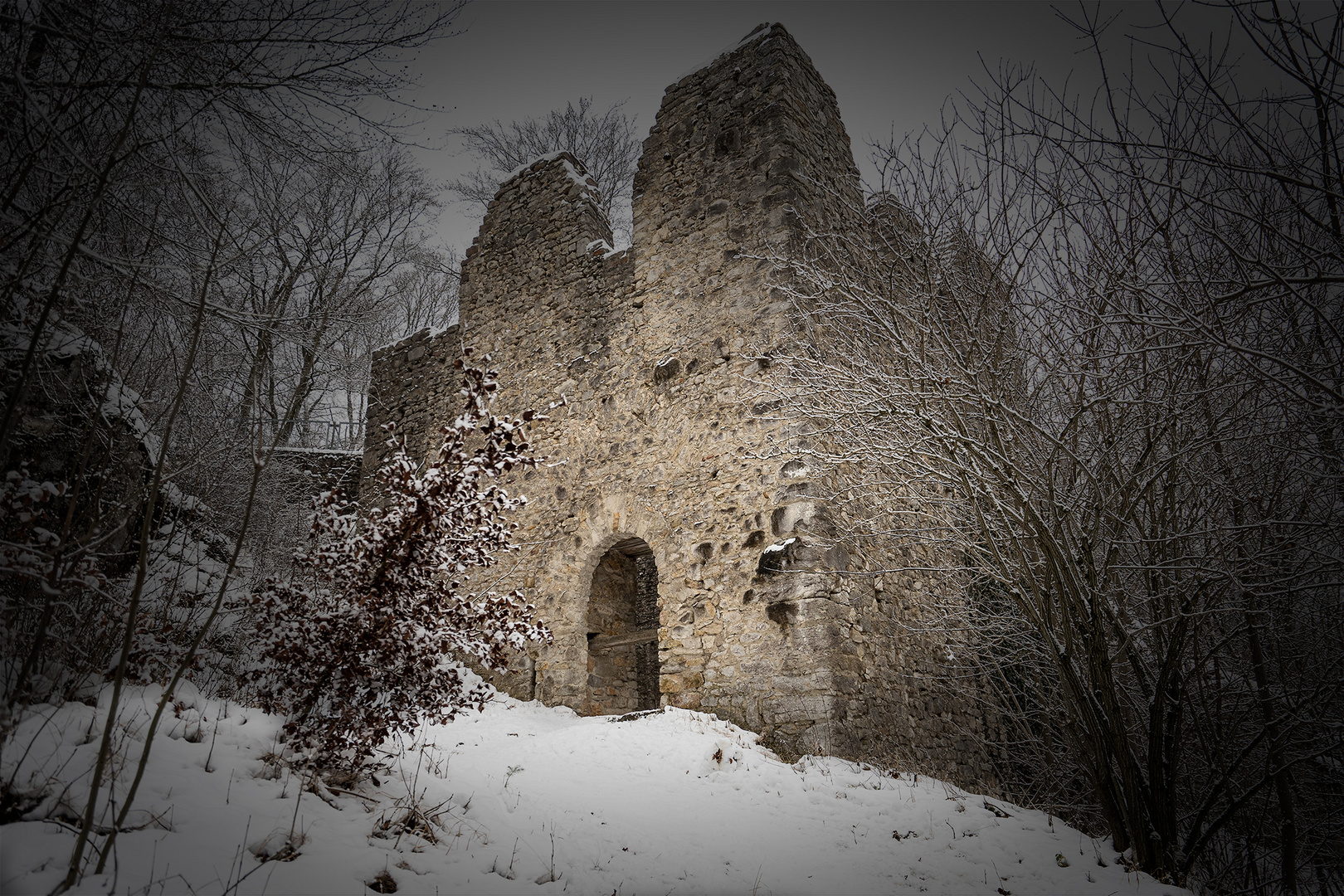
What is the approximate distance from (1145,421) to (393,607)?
3.86 metres

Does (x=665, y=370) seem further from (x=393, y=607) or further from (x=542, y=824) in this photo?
(x=542, y=824)

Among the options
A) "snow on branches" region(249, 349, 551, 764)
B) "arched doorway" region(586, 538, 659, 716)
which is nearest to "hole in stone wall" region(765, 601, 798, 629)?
"arched doorway" region(586, 538, 659, 716)

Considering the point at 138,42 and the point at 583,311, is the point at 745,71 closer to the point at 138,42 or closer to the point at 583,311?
the point at 583,311

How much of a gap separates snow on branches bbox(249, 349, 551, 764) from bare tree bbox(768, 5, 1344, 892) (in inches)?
81.8

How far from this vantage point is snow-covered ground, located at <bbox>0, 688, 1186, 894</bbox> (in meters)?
2.19

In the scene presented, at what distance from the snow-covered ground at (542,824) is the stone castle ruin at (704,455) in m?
0.69

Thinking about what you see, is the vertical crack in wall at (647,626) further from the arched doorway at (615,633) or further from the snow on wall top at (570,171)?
the snow on wall top at (570,171)

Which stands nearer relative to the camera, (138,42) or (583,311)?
(138,42)

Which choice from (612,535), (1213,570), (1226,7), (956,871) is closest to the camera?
(1226,7)

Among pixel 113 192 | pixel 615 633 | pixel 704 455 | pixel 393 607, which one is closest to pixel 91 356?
pixel 113 192

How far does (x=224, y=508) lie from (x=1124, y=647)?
7.63 meters

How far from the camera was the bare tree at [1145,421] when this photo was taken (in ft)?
9.99

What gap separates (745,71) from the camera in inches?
254

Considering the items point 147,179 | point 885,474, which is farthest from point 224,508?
point 885,474
